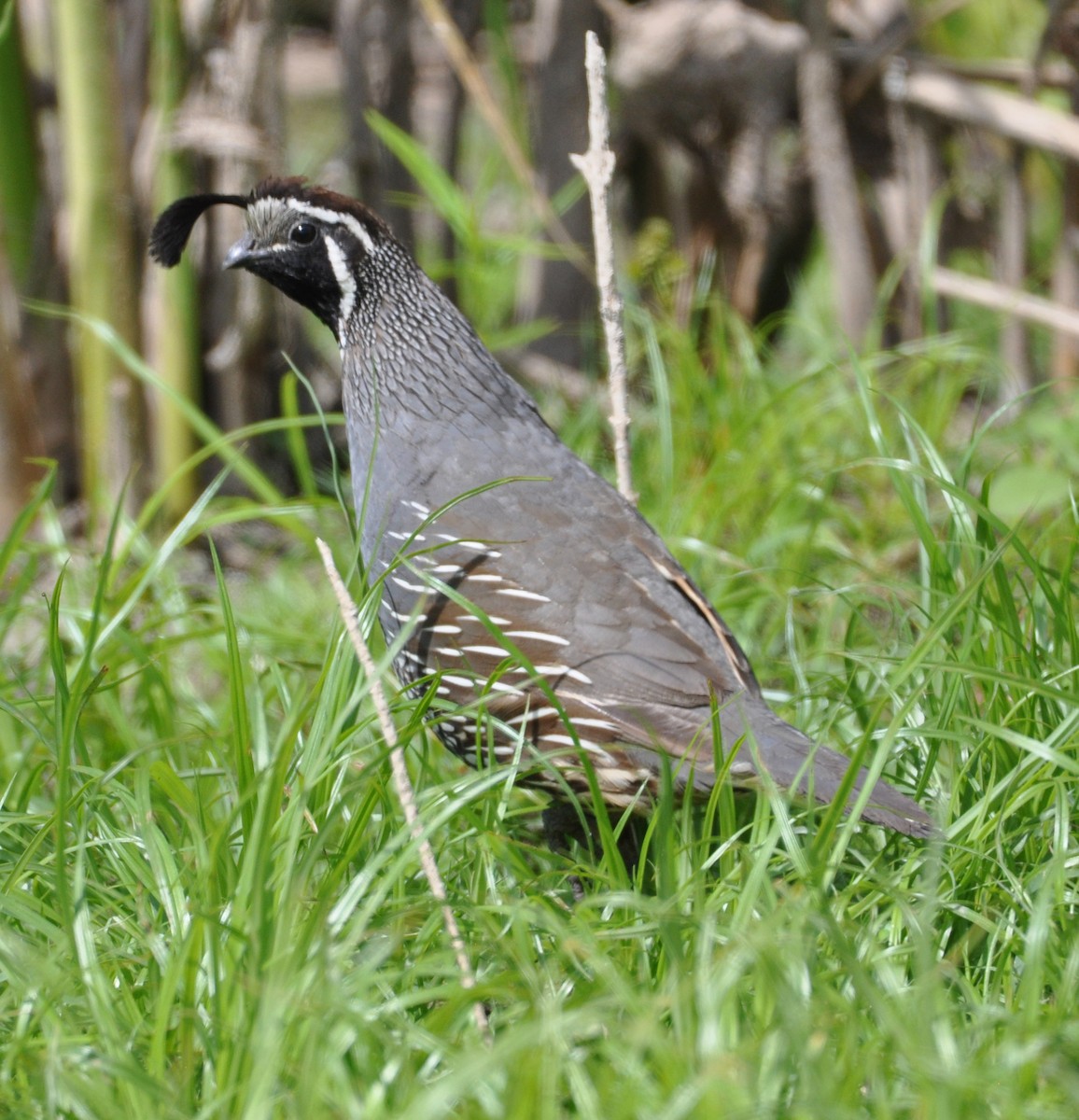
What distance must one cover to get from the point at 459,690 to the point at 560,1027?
1.21 metres

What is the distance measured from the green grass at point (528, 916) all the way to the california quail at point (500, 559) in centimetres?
16

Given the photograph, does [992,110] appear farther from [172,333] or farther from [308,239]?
[172,333]

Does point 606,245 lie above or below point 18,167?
below

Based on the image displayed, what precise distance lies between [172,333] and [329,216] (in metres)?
1.48

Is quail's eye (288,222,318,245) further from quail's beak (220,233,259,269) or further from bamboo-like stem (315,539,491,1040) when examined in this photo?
bamboo-like stem (315,539,491,1040)

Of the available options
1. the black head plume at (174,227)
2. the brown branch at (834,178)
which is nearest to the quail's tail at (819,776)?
the black head plume at (174,227)

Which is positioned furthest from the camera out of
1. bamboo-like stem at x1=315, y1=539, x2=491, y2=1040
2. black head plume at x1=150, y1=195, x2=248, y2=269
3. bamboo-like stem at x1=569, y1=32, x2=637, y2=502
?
black head plume at x1=150, y1=195, x2=248, y2=269

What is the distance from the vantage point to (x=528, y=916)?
1902 millimetres

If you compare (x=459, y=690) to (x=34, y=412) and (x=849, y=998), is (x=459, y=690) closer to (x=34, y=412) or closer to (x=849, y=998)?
(x=849, y=998)

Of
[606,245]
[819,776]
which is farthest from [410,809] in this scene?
[606,245]

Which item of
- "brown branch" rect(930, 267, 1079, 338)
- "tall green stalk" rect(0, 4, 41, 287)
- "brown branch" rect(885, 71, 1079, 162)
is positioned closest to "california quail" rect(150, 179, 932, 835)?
"tall green stalk" rect(0, 4, 41, 287)

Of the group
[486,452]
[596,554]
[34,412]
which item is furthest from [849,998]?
[34,412]

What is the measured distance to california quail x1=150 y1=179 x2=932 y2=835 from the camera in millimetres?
2510

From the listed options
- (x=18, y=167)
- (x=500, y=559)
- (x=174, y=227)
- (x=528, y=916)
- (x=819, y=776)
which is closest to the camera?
(x=528, y=916)
